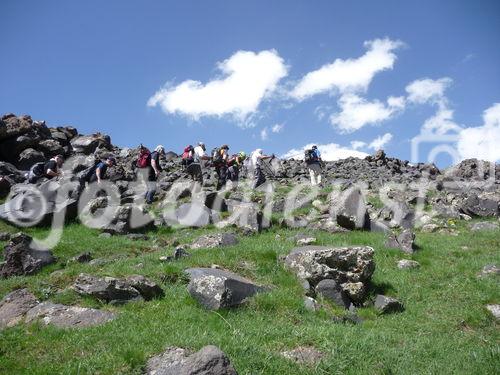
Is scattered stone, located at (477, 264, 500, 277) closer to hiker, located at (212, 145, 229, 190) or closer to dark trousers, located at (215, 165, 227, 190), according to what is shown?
hiker, located at (212, 145, 229, 190)

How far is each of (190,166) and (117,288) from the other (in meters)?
19.2

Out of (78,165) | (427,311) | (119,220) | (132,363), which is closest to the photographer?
(132,363)

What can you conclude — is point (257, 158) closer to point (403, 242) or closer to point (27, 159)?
point (403, 242)

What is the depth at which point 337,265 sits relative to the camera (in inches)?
489

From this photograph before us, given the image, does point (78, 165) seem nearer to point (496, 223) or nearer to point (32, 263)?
point (32, 263)

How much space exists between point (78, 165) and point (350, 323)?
28.5 metres

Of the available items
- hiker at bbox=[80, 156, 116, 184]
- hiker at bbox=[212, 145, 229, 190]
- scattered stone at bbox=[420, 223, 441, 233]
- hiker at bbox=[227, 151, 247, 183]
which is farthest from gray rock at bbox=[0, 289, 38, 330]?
hiker at bbox=[227, 151, 247, 183]

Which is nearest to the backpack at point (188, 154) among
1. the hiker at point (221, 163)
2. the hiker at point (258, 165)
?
the hiker at point (221, 163)

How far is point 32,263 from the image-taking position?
43.3ft

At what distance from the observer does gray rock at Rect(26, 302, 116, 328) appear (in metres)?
9.49

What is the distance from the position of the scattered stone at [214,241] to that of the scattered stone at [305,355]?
712cm

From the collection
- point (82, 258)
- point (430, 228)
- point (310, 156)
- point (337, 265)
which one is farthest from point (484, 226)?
point (82, 258)

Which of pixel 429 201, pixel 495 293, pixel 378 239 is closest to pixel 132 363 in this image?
pixel 495 293

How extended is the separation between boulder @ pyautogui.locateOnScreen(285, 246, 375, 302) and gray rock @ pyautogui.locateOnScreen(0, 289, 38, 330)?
6.84 meters
